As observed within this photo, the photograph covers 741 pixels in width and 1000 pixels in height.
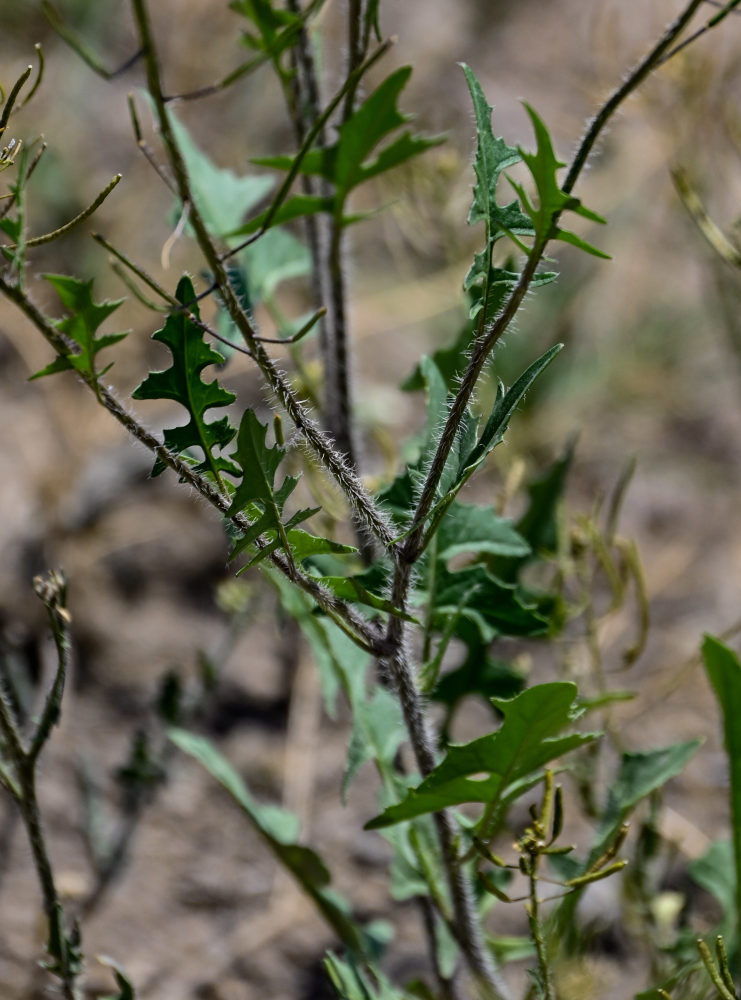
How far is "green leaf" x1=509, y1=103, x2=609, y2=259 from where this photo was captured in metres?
0.63

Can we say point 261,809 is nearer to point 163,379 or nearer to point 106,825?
point 106,825

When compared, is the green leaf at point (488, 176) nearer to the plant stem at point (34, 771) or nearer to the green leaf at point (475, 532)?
the green leaf at point (475, 532)

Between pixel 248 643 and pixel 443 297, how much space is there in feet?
4.46

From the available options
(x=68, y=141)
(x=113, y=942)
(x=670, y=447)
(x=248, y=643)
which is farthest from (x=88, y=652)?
(x=68, y=141)

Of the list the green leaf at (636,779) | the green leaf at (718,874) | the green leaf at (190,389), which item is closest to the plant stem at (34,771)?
the green leaf at (190,389)

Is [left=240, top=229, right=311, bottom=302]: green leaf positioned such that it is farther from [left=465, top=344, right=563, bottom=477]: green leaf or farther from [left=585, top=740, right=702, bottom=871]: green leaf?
[left=585, top=740, right=702, bottom=871]: green leaf

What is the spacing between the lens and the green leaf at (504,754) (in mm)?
794

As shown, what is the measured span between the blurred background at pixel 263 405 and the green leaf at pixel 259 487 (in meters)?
0.19

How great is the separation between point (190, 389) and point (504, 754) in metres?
0.40

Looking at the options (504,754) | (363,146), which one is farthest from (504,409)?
(363,146)

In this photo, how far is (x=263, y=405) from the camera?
2.34 metres

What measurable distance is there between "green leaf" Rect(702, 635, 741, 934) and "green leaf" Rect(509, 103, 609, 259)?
460 mm

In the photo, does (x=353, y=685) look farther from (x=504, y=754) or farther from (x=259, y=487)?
(x=259, y=487)

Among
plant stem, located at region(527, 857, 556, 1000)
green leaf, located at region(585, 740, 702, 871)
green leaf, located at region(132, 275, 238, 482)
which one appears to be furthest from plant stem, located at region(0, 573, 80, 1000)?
green leaf, located at region(585, 740, 702, 871)
